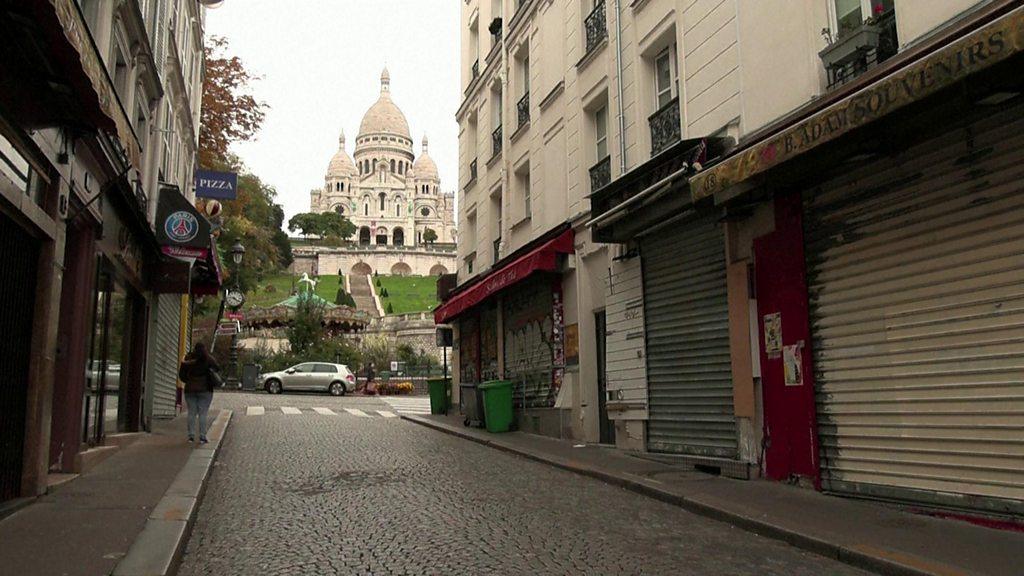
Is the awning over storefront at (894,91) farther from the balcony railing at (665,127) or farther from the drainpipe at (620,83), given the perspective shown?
the drainpipe at (620,83)

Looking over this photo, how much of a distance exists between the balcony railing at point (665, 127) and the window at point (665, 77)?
0.21m

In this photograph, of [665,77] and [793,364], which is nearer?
[793,364]

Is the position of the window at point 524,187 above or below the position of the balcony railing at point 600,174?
above

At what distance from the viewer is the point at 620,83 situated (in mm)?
13133

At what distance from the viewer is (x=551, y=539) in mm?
6352

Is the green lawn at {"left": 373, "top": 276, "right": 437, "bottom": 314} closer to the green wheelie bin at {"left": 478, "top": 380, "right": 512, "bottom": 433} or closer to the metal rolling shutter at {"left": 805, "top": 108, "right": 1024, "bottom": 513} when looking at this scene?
the green wheelie bin at {"left": 478, "top": 380, "right": 512, "bottom": 433}

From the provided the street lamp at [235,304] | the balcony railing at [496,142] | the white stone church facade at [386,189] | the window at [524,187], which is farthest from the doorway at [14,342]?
the white stone church facade at [386,189]

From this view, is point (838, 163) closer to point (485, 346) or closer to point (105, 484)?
point (105, 484)

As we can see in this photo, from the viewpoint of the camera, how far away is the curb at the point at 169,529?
5.03 meters

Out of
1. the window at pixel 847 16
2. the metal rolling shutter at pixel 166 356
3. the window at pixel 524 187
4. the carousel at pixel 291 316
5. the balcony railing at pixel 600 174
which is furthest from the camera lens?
the carousel at pixel 291 316

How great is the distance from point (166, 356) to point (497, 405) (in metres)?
7.54

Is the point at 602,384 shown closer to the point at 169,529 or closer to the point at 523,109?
the point at 523,109

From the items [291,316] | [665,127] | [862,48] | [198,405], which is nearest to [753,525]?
[862,48]

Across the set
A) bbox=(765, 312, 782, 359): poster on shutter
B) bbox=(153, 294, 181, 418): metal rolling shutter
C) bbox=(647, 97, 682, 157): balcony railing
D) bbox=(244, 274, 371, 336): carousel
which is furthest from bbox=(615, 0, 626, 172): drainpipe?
bbox=(244, 274, 371, 336): carousel
